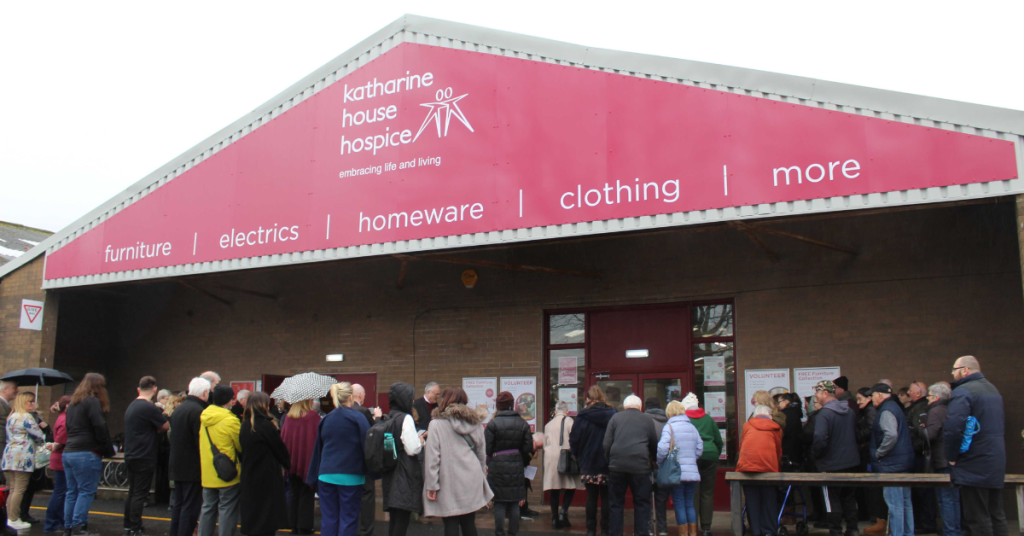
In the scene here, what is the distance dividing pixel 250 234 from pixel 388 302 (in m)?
2.86

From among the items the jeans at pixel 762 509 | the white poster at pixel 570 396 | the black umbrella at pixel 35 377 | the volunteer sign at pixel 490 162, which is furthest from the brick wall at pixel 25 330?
the jeans at pixel 762 509

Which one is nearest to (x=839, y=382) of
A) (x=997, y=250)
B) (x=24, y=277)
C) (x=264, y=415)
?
(x=997, y=250)

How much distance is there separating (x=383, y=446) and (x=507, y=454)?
5.66 ft

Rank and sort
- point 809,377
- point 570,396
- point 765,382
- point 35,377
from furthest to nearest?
1. point 35,377
2. point 570,396
3. point 765,382
4. point 809,377

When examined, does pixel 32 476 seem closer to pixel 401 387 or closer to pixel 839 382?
pixel 401 387

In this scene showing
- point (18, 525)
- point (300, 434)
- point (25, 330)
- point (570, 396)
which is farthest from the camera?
point (25, 330)

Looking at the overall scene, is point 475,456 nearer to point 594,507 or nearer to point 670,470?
point 594,507

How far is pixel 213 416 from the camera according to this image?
7.40m

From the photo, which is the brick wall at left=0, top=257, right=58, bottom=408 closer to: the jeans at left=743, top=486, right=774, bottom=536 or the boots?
the jeans at left=743, top=486, right=774, bottom=536

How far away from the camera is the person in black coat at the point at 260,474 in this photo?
281 inches

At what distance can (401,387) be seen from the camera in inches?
279

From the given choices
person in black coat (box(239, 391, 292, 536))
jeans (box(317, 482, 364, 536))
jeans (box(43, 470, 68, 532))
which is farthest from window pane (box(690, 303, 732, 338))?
jeans (box(43, 470, 68, 532))

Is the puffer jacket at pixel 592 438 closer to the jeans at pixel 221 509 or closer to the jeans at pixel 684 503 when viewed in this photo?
the jeans at pixel 684 503

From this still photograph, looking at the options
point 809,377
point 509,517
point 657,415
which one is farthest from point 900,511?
point 509,517
